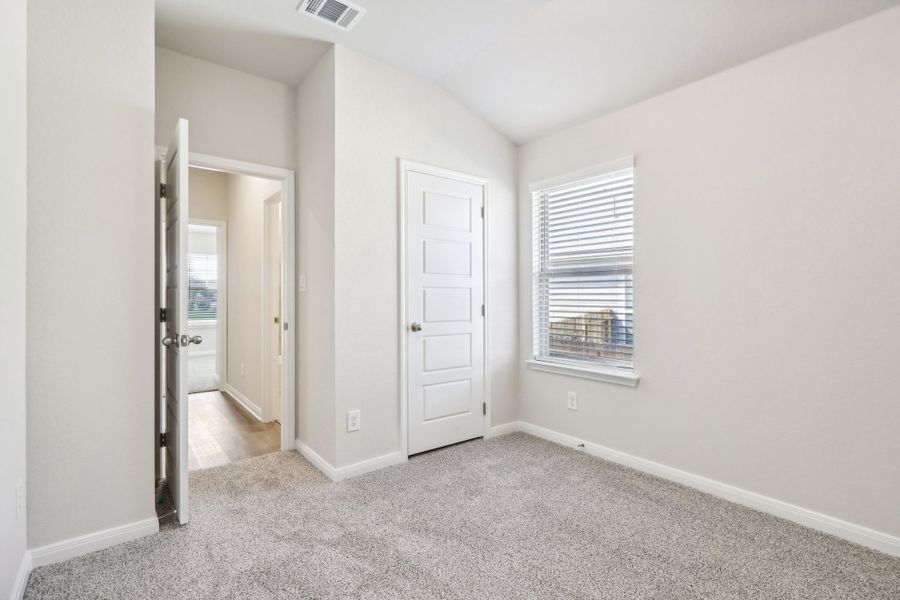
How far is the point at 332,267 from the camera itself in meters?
2.74

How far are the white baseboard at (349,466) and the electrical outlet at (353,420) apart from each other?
22 centimetres

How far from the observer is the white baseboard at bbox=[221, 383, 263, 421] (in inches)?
165

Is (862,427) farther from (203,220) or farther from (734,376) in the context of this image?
(203,220)

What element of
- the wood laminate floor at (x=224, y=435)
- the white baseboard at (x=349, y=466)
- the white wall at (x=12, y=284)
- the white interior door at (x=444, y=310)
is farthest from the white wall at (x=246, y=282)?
the white wall at (x=12, y=284)

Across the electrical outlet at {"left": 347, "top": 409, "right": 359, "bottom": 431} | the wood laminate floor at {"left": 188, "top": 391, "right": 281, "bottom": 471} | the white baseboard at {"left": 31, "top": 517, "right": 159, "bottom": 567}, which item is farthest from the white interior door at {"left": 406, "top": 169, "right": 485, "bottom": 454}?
the white baseboard at {"left": 31, "top": 517, "right": 159, "bottom": 567}

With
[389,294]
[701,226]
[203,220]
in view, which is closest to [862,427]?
[701,226]

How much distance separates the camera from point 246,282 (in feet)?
15.2

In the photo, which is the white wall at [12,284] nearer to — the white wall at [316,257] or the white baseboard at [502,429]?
the white wall at [316,257]

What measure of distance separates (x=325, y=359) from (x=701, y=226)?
2358mm

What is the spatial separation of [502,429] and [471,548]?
1.62 meters

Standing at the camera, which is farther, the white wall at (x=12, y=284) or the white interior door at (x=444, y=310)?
the white interior door at (x=444, y=310)

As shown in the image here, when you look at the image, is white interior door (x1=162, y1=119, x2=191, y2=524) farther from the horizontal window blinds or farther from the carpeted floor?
the horizontal window blinds

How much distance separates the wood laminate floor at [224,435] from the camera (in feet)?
10.2

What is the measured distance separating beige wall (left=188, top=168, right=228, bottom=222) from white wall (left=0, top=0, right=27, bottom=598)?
3.26 m
